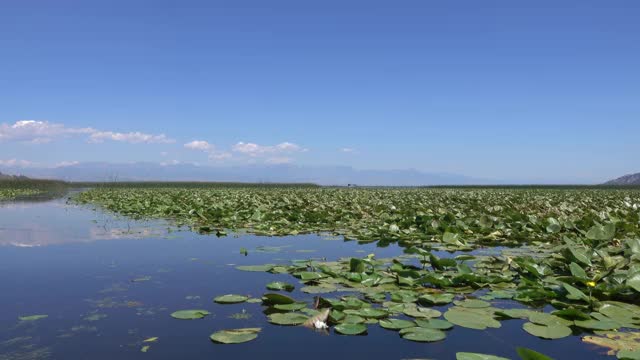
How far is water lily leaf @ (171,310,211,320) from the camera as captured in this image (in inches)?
140

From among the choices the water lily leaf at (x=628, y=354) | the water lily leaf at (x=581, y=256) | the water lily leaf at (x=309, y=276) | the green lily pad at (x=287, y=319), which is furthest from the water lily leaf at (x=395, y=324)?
the water lily leaf at (x=581, y=256)

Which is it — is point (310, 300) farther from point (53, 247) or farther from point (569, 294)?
point (53, 247)

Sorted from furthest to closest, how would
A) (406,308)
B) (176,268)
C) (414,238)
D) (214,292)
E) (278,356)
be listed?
(414,238) < (176,268) < (214,292) < (406,308) < (278,356)

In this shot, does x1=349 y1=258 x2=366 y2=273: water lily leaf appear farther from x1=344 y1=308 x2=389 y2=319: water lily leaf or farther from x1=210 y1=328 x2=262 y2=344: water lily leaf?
x1=210 y1=328 x2=262 y2=344: water lily leaf

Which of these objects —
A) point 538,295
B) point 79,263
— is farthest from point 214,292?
point 538,295

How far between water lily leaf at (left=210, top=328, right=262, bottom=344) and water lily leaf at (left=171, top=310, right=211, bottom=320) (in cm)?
44

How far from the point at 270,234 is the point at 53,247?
12.1ft

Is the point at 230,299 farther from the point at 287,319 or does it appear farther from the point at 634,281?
the point at 634,281

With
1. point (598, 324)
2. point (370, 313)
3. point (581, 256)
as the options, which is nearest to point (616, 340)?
point (598, 324)

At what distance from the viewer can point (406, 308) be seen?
3.75 metres

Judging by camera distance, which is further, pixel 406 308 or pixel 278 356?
pixel 406 308

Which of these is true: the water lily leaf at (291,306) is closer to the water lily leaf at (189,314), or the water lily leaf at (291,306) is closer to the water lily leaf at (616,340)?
the water lily leaf at (189,314)

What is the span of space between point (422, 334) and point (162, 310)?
2.06m

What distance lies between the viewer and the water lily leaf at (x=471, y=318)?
3.37 meters
